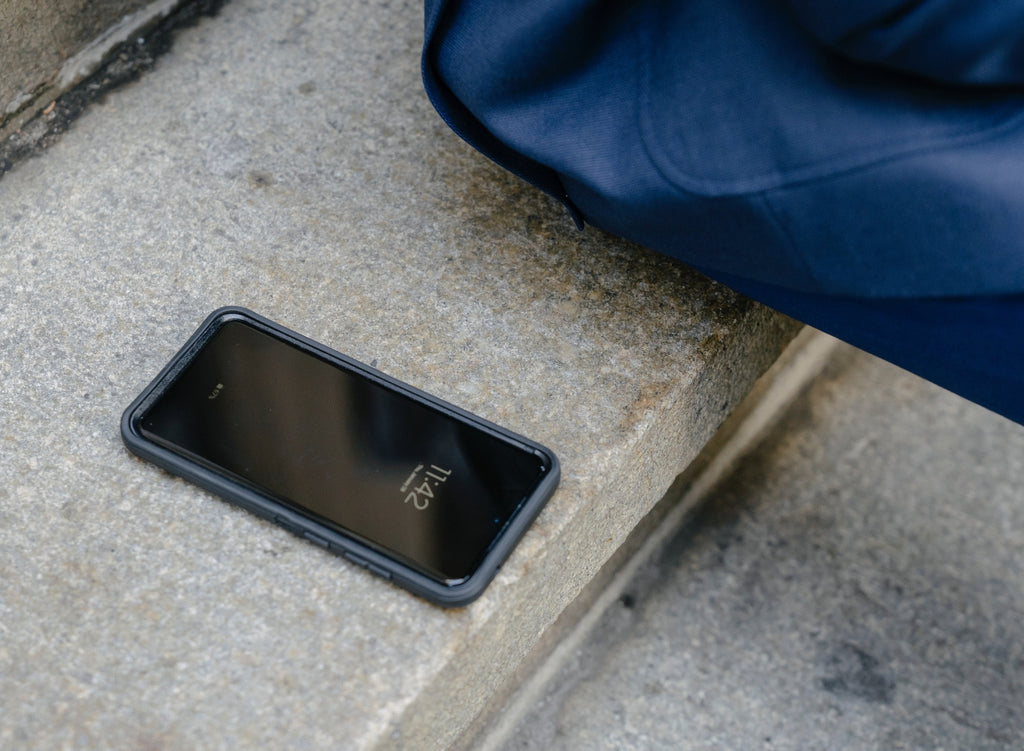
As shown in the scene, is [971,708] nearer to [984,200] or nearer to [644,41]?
[984,200]

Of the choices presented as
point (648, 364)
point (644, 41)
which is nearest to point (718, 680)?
point (648, 364)

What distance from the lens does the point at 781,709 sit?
1.13 m

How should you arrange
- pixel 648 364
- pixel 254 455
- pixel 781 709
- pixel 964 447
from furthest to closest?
pixel 964 447
pixel 781 709
pixel 648 364
pixel 254 455

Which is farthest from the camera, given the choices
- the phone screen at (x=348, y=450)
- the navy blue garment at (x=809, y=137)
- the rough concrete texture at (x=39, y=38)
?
the rough concrete texture at (x=39, y=38)

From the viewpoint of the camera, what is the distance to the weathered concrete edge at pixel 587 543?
801 mm

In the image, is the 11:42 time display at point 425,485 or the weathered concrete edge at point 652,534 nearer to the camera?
the 11:42 time display at point 425,485

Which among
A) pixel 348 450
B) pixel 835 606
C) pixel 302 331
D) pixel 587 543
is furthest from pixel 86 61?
pixel 835 606

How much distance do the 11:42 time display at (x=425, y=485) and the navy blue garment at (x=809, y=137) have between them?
27 cm

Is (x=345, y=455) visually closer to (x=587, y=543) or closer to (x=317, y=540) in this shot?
(x=317, y=540)

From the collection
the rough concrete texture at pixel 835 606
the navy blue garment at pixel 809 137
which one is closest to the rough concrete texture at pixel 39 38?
the navy blue garment at pixel 809 137

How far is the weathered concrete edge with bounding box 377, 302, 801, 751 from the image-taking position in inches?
31.5

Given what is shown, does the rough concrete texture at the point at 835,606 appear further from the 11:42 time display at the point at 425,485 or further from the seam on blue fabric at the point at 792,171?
the seam on blue fabric at the point at 792,171

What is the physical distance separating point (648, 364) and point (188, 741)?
1.71ft

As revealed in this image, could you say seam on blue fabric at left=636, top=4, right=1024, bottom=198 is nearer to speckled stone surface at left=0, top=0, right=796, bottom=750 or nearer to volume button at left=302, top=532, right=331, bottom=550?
speckled stone surface at left=0, top=0, right=796, bottom=750
